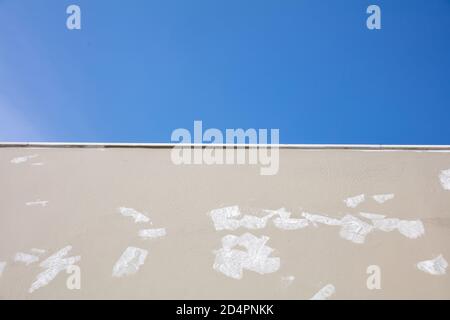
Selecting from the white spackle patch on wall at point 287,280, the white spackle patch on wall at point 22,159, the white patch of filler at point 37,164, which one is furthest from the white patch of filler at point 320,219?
the white spackle patch on wall at point 22,159

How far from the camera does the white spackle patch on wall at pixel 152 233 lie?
11.9 ft

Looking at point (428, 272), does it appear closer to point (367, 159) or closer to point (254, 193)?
point (367, 159)

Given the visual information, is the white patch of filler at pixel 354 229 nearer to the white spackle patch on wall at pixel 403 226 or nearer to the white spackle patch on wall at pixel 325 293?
the white spackle patch on wall at pixel 403 226

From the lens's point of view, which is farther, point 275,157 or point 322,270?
point 275,157

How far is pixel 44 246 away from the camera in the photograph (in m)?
3.51

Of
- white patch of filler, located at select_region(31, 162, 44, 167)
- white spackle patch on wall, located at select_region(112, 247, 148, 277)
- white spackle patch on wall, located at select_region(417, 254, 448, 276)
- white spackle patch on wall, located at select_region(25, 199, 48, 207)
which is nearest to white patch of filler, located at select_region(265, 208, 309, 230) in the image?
white spackle patch on wall, located at select_region(417, 254, 448, 276)

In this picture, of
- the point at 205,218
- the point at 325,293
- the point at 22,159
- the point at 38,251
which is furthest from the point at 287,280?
the point at 22,159

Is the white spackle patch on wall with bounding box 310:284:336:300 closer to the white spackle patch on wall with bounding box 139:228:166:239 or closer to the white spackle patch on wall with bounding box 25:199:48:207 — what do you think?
the white spackle patch on wall with bounding box 139:228:166:239

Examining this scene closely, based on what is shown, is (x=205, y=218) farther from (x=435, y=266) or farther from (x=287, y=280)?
(x=435, y=266)

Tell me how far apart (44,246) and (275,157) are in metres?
3.21

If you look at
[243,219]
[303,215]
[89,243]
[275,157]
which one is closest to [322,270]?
[303,215]
